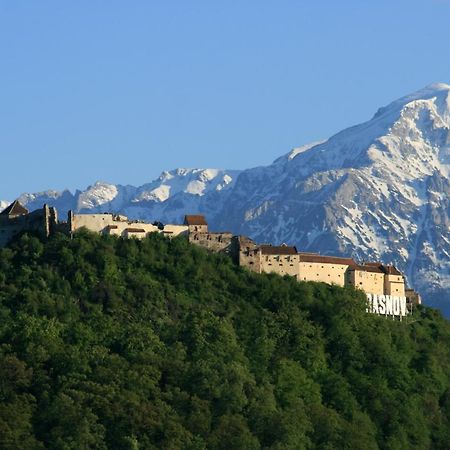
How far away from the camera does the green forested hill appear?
158 metres

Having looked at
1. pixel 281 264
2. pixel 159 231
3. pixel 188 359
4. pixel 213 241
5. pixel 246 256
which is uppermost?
pixel 159 231

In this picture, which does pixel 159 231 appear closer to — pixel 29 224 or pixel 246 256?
pixel 246 256

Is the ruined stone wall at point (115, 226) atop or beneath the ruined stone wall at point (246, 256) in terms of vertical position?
atop

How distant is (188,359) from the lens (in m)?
173

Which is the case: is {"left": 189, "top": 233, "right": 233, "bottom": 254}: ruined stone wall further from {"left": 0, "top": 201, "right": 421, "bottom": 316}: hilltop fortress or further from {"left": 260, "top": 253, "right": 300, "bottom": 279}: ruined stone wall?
{"left": 260, "top": 253, "right": 300, "bottom": 279}: ruined stone wall

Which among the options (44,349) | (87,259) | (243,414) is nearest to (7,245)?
(87,259)

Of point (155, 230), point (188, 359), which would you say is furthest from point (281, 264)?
point (188, 359)

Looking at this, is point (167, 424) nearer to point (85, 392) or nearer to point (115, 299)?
point (85, 392)

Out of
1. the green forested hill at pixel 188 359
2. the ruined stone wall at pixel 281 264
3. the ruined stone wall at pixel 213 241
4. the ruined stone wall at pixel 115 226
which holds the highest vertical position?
the ruined stone wall at pixel 115 226

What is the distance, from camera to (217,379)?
6585 inches

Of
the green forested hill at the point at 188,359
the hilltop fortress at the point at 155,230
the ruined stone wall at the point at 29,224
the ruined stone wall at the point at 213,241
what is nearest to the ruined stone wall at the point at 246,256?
the hilltop fortress at the point at 155,230

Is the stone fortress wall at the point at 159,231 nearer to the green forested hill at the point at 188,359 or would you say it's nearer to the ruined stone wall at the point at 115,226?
the ruined stone wall at the point at 115,226

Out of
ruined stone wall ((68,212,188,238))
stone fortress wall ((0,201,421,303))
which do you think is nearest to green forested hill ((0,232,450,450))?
ruined stone wall ((68,212,188,238))

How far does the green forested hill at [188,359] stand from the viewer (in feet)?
518
